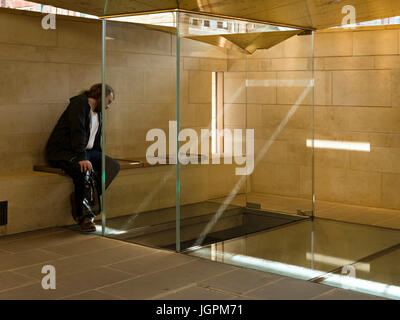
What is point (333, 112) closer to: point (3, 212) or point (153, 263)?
point (153, 263)

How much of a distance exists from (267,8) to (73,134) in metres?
2.29

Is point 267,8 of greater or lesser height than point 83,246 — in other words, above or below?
above

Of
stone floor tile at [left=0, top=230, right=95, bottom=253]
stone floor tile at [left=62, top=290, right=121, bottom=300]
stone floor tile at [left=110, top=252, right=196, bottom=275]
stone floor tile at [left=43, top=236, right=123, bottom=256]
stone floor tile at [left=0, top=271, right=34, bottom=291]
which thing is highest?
stone floor tile at [left=0, top=230, right=95, bottom=253]

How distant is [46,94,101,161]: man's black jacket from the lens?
6281mm

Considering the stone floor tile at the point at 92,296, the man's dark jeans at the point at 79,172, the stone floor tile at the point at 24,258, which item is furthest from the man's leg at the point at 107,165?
the stone floor tile at the point at 92,296

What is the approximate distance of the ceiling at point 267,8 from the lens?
5.38 metres

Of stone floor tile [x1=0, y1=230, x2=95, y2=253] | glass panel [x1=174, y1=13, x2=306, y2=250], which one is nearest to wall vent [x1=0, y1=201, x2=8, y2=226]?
stone floor tile [x1=0, y1=230, x2=95, y2=253]

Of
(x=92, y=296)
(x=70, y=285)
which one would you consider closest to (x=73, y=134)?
(x=70, y=285)

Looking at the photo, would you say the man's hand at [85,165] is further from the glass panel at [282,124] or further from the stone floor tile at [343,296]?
the stone floor tile at [343,296]

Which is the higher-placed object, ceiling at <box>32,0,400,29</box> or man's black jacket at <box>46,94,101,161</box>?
ceiling at <box>32,0,400,29</box>

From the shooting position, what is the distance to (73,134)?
6.31 m

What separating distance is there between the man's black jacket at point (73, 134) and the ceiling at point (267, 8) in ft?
3.13

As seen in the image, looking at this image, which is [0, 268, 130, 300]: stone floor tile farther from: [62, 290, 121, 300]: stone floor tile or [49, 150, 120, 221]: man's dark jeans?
[49, 150, 120, 221]: man's dark jeans

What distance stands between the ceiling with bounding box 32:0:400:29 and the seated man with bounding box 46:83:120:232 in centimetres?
83
